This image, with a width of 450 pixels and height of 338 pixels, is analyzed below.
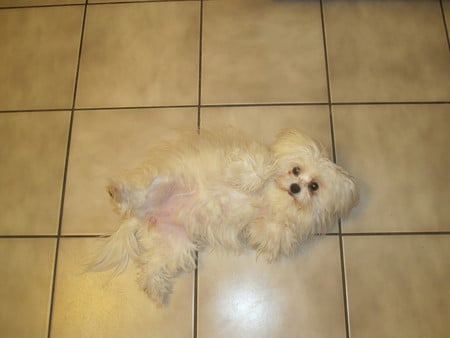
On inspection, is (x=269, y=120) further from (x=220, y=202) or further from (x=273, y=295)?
(x=273, y=295)

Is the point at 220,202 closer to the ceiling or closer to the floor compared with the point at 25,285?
closer to the ceiling

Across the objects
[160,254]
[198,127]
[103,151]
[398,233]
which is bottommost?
[160,254]

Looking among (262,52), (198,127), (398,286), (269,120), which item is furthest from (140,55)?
(398,286)

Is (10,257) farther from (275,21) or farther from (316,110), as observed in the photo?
(275,21)

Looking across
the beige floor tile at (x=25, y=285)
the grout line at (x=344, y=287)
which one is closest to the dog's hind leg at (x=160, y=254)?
the beige floor tile at (x=25, y=285)

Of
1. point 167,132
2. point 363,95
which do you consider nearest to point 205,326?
Result: point 167,132

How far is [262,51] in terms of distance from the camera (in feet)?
6.41

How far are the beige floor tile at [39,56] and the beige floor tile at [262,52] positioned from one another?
28.3 inches

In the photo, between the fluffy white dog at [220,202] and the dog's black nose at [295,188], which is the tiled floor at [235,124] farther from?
the dog's black nose at [295,188]

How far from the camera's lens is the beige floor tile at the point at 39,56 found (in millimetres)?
1938

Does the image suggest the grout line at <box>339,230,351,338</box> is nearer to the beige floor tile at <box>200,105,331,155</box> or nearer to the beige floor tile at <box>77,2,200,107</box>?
the beige floor tile at <box>200,105,331,155</box>

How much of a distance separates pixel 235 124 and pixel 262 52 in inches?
16.9

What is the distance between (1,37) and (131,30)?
2.37 ft

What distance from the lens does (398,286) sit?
1.64 meters
